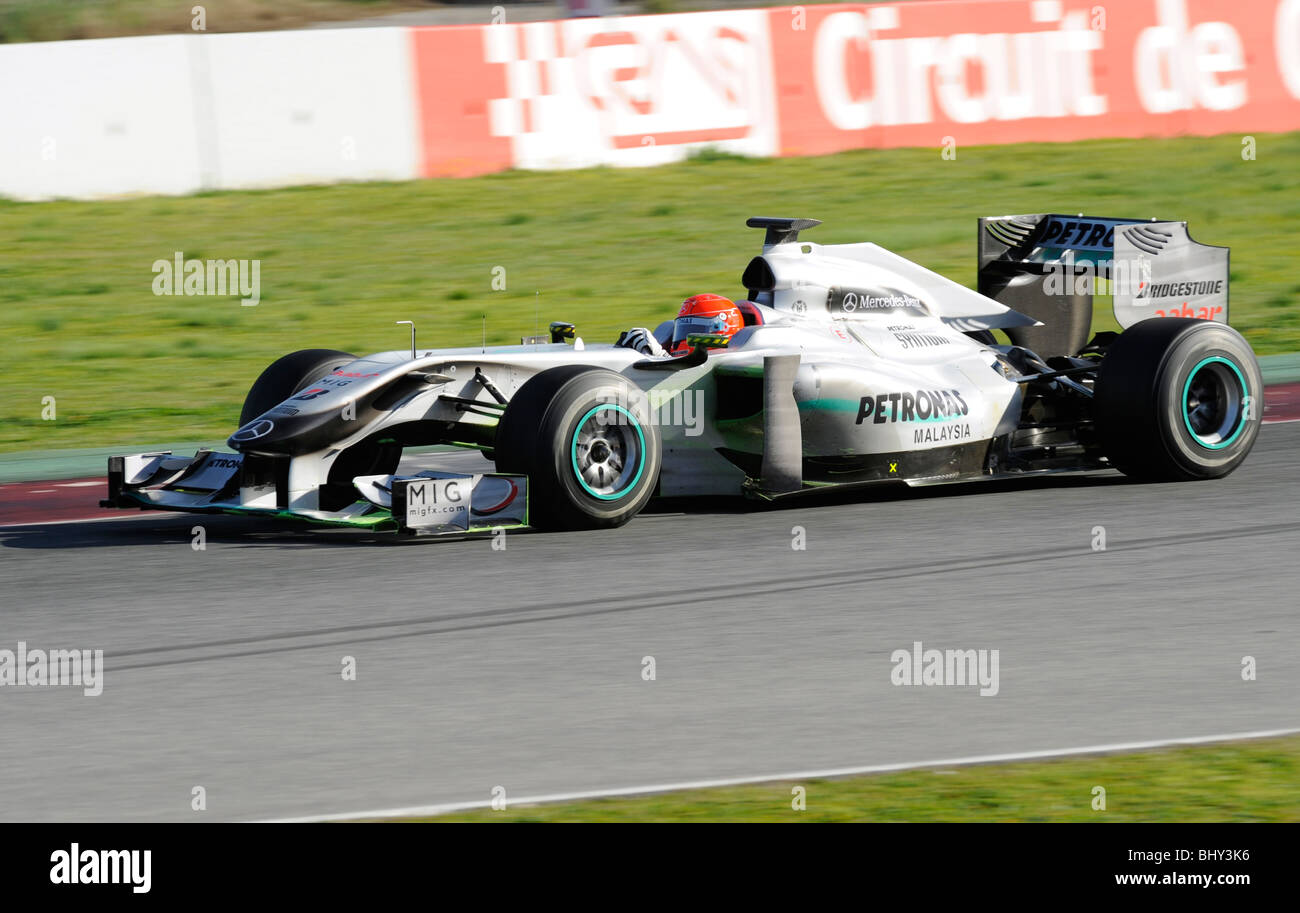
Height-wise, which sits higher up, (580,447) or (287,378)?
(287,378)

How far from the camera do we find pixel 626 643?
701cm

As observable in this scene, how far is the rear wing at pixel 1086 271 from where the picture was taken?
34.1 feet

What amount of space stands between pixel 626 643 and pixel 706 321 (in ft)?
9.46

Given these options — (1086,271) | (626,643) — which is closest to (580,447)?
(626,643)

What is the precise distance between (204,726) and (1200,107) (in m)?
17.7

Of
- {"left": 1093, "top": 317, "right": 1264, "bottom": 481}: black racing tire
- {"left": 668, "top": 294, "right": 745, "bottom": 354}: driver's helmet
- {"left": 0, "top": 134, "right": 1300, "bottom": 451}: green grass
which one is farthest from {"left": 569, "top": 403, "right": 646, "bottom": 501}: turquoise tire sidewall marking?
{"left": 0, "top": 134, "right": 1300, "bottom": 451}: green grass

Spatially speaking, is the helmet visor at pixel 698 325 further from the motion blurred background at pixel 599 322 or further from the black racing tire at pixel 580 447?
the motion blurred background at pixel 599 322

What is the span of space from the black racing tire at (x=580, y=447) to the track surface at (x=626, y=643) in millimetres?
172

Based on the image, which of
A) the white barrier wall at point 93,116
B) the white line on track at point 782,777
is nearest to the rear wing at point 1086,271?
the white line on track at point 782,777

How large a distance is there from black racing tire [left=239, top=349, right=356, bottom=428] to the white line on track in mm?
4732

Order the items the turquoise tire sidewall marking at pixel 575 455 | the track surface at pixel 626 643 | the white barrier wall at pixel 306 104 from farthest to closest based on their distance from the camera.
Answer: the white barrier wall at pixel 306 104
the turquoise tire sidewall marking at pixel 575 455
the track surface at pixel 626 643

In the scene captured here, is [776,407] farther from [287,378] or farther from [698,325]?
[287,378]
